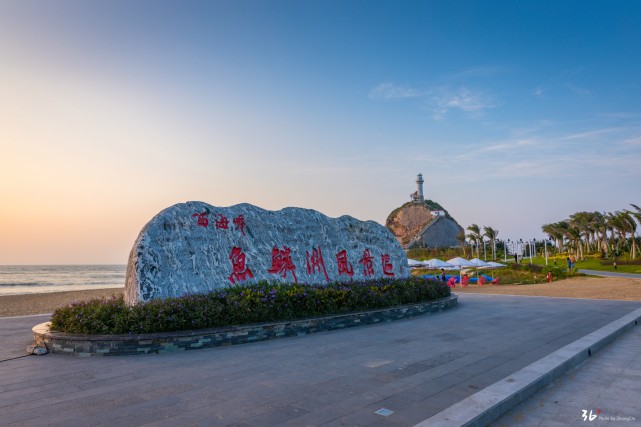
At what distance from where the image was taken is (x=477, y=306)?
1399 centimetres

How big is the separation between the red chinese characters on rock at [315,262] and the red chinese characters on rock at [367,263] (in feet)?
5.13

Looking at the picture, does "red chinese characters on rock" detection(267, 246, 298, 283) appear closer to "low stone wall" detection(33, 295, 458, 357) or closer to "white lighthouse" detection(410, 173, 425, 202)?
"low stone wall" detection(33, 295, 458, 357)

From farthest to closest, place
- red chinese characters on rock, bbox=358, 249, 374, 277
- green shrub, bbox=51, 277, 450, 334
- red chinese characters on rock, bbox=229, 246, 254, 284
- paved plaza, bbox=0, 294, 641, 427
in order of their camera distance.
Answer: red chinese characters on rock, bbox=358, 249, 374, 277 < red chinese characters on rock, bbox=229, 246, 254, 284 < green shrub, bbox=51, 277, 450, 334 < paved plaza, bbox=0, 294, 641, 427

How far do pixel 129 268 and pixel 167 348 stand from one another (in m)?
2.64

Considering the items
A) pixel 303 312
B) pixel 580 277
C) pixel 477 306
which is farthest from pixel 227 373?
pixel 580 277

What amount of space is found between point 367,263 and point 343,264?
104 centimetres

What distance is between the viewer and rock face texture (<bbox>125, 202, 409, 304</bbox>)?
9.12m

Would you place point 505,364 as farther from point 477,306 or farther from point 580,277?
point 580,277

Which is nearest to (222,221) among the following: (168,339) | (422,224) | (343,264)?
(168,339)

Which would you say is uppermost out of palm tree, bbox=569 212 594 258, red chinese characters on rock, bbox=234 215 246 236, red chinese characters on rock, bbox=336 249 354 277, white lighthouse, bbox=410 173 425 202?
white lighthouse, bbox=410 173 425 202

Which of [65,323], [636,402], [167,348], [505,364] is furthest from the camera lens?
[65,323]
